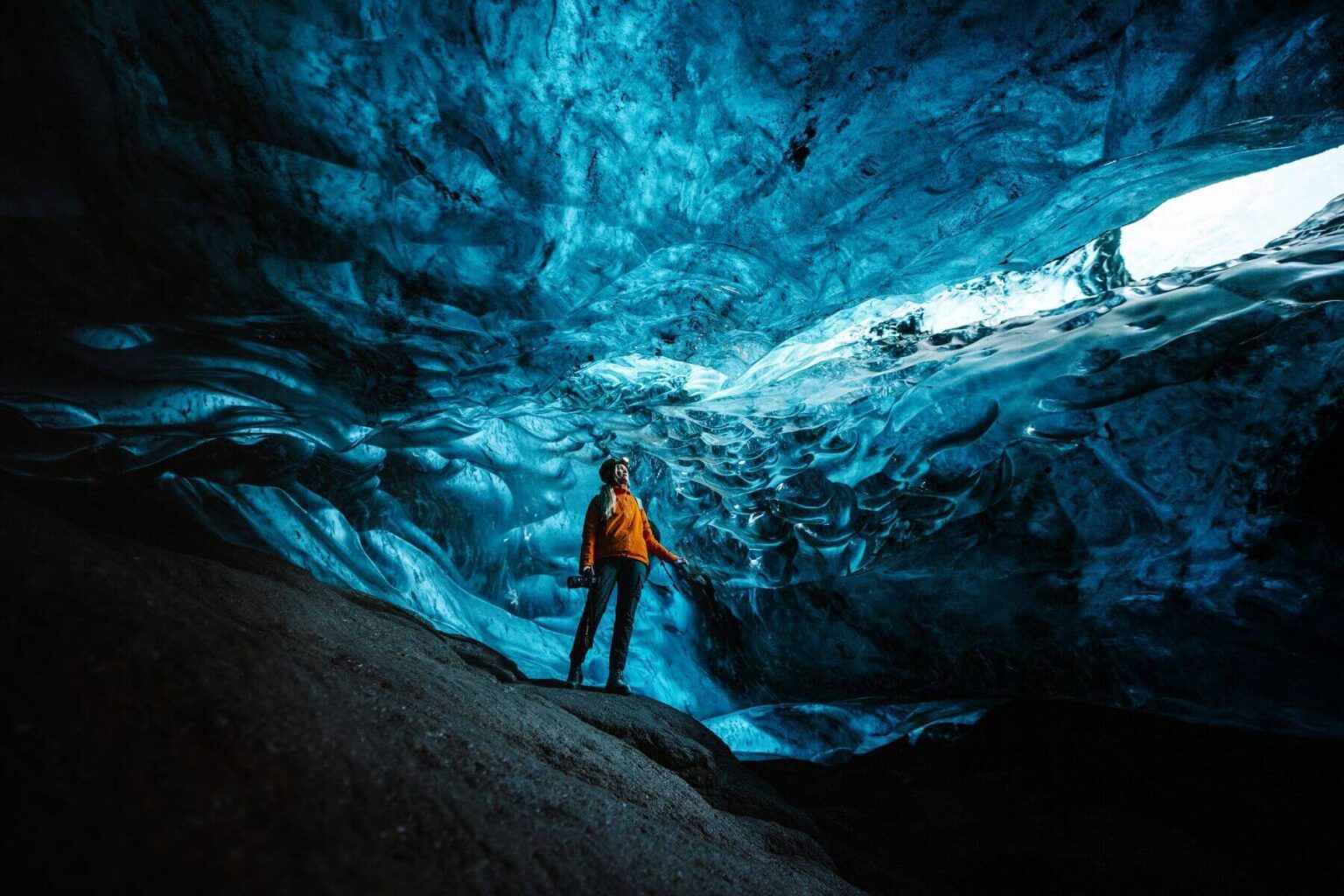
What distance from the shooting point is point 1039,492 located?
679 cm

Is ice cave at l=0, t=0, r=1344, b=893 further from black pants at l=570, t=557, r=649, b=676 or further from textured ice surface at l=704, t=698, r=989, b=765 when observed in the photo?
black pants at l=570, t=557, r=649, b=676

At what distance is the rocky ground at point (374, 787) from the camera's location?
0.94 metres

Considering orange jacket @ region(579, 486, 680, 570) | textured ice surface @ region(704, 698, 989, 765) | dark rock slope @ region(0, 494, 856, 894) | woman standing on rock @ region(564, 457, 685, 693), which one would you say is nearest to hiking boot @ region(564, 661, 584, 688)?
woman standing on rock @ region(564, 457, 685, 693)

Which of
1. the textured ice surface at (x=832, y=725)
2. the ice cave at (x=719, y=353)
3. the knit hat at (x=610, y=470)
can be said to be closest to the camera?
the ice cave at (x=719, y=353)

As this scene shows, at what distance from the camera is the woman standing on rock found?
5.18 m

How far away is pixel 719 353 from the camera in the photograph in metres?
6.56

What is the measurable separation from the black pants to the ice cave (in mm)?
501

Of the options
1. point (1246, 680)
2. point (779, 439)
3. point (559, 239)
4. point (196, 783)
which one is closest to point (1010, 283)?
point (779, 439)

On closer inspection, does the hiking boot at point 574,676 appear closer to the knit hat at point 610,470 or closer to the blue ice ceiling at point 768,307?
the knit hat at point 610,470

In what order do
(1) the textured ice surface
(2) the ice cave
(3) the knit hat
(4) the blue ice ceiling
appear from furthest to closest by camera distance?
1. (1) the textured ice surface
2. (3) the knit hat
3. (4) the blue ice ceiling
4. (2) the ice cave

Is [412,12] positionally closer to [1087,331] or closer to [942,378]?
[942,378]

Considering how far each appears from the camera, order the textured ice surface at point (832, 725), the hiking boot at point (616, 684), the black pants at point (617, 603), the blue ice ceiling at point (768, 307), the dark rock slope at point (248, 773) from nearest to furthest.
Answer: the dark rock slope at point (248, 773), the blue ice ceiling at point (768, 307), the black pants at point (617, 603), the hiking boot at point (616, 684), the textured ice surface at point (832, 725)

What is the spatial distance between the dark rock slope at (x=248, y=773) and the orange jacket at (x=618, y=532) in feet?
8.69

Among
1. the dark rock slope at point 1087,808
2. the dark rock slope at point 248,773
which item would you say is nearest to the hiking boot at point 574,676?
the dark rock slope at point 1087,808
